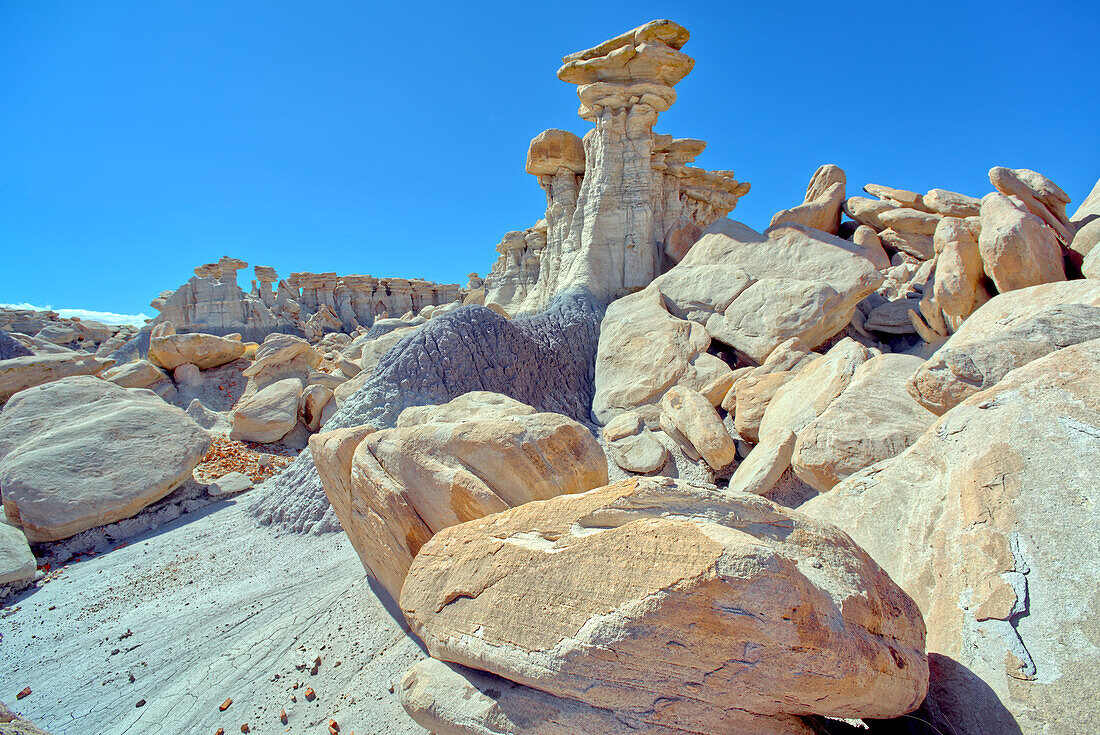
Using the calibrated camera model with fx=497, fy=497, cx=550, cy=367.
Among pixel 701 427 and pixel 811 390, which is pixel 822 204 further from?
pixel 701 427

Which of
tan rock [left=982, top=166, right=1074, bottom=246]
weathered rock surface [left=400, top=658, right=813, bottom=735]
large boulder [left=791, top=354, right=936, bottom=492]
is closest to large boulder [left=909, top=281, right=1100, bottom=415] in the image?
large boulder [left=791, top=354, right=936, bottom=492]

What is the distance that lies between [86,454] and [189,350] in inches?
183

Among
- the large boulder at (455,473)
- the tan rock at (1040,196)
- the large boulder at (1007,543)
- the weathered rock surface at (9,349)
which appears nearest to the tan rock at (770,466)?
the large boulder at (1007,543)

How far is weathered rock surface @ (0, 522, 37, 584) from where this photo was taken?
11.7 feet

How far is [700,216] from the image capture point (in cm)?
1226

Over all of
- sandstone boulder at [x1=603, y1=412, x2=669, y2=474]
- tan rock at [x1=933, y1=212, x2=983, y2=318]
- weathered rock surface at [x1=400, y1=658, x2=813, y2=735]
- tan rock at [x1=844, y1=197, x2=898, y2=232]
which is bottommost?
weathered rock surface at [x1=400, y1=658, x2=813, y2=735]

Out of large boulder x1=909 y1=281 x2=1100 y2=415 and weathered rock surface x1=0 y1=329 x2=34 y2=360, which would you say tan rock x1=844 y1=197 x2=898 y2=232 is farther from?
weathered rock surface x1=0 y1=329 x2=34 y2=360

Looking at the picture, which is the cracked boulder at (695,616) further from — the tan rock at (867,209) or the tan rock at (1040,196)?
the tan rock at (867,209)

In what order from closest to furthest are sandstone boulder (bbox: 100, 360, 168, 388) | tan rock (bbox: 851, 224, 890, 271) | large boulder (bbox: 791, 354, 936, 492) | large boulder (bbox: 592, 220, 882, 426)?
1. large boulder (bbox: 791, 354, 936, 492)
2. large boulder (bbox: 592, 220, 882, 426)
3. tan rock (bbox: 851, 224, 890, 271)
4. sandstone boulder (bbox: 100, 360, 168, 388)

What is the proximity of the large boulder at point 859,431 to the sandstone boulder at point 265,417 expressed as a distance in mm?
6365

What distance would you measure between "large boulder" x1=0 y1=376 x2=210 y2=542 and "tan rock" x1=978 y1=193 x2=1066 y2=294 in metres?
7.58

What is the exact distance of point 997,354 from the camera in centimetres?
246

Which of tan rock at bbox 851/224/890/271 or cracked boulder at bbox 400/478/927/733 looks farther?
tan rock at bbox 851/224/890/271

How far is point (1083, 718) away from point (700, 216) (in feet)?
39.9
